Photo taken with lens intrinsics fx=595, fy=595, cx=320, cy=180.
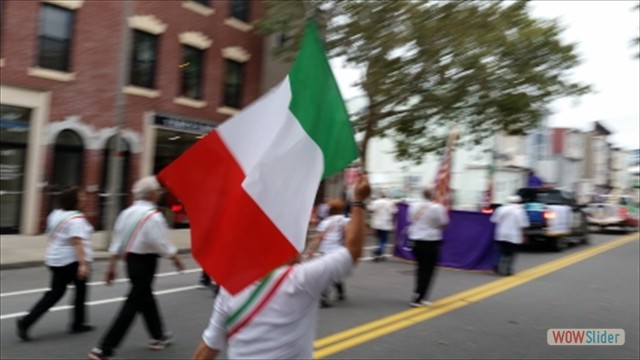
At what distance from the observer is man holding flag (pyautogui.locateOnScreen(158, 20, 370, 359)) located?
2.52m

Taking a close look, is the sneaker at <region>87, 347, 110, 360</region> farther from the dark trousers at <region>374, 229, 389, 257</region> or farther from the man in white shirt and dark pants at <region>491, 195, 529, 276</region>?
the dark trousers at <region>374, 229, 389, 257</region>

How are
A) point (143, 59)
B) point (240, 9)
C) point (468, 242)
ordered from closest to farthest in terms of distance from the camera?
1. point (468, 242)
2. point (143, 59)
3. point (240, 9)

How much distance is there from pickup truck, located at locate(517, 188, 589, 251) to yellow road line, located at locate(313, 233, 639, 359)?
3.71 m

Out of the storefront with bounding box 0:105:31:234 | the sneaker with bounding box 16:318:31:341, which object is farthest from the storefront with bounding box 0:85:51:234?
the sneaker with bounding box 16:318:31:341

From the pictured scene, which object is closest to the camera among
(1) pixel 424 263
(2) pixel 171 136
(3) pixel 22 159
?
(1) pixel 424 263

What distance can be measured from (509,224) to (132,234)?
329 inches

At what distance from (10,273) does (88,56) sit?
308 inches

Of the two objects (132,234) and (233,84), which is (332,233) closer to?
(132,234)

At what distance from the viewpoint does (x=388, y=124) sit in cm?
1889

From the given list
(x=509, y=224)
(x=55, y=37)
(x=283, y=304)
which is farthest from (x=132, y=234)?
(x=55, y=37)

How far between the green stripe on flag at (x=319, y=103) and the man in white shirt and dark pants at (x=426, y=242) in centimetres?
600

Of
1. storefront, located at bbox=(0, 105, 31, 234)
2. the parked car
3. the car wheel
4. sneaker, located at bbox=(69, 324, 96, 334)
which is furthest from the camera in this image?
the parked car

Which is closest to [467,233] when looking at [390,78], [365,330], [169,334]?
[390,78]

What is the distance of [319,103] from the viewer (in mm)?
2703
